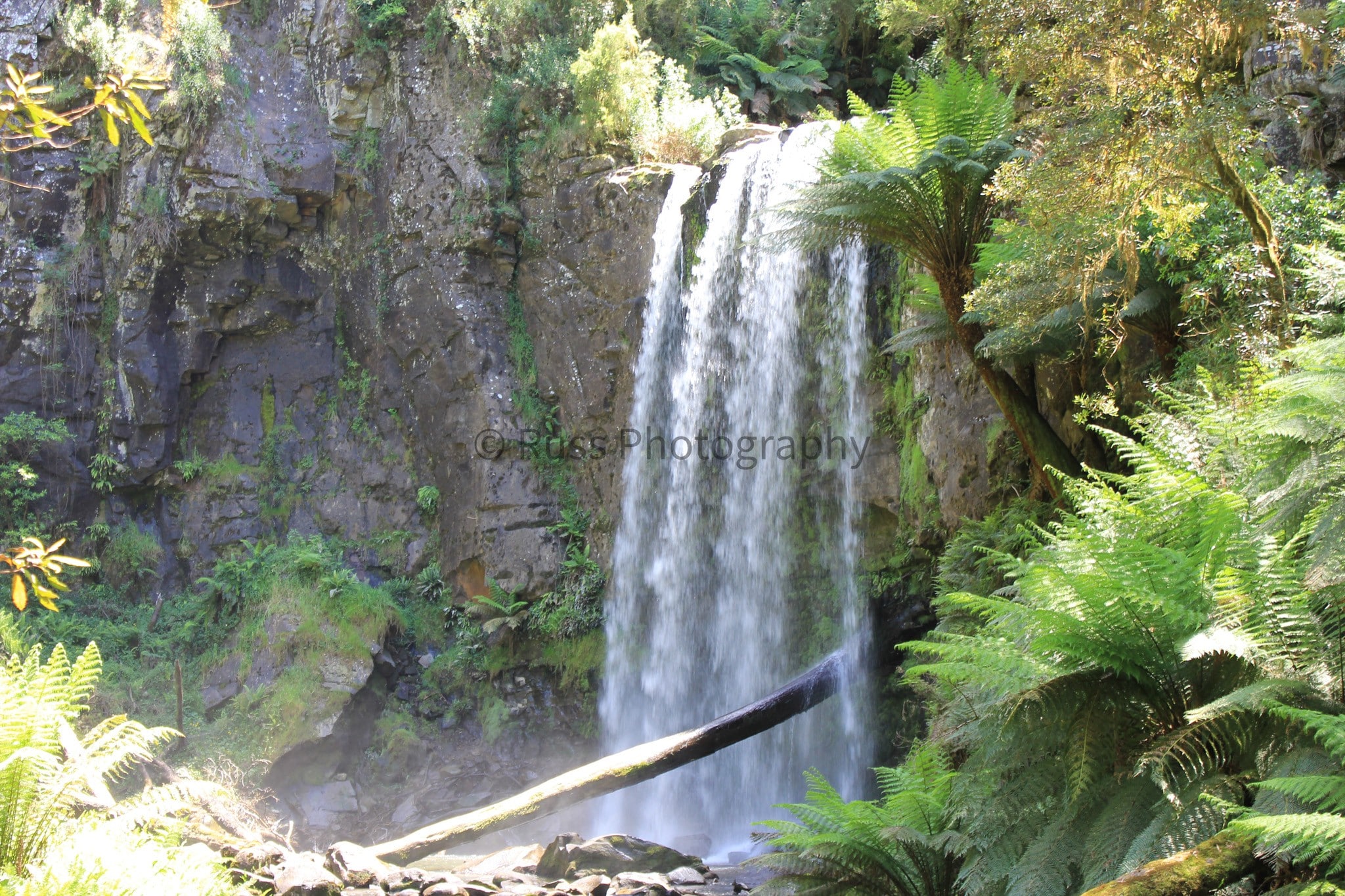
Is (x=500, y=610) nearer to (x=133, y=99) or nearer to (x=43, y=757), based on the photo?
(x=43, y=757)

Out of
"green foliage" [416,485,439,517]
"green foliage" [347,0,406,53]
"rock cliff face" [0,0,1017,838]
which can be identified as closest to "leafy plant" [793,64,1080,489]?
"rock cliff face" [0,0,1017,838]

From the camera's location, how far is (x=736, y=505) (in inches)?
414

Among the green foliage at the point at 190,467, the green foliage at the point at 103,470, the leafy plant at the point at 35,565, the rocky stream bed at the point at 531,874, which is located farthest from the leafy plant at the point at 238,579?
the leafy plant at the point at 35,565

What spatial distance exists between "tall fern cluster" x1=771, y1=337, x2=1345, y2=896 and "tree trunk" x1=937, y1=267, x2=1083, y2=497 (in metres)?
2.42

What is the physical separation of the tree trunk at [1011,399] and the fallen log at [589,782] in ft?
8.44

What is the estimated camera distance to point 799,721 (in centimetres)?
926

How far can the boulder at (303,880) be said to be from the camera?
5.04m

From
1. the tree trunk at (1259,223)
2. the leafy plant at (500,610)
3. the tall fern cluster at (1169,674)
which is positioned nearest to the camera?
the tall fern cluster at (1169,674)

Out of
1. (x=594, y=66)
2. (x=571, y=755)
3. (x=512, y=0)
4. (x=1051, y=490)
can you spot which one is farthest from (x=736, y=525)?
(x=512, y=0)

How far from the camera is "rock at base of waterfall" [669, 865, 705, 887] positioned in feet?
20.3

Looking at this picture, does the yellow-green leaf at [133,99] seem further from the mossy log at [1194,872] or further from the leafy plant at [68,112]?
the mossy log at [1194,872]

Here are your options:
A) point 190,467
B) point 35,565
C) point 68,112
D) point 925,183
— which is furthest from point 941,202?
point 190,467

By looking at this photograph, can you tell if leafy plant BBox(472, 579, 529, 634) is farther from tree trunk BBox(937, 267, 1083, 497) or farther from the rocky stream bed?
tree trunk BBox(937, 267, 1083, 497)

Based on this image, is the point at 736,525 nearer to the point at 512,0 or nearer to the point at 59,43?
the point at 512,0
